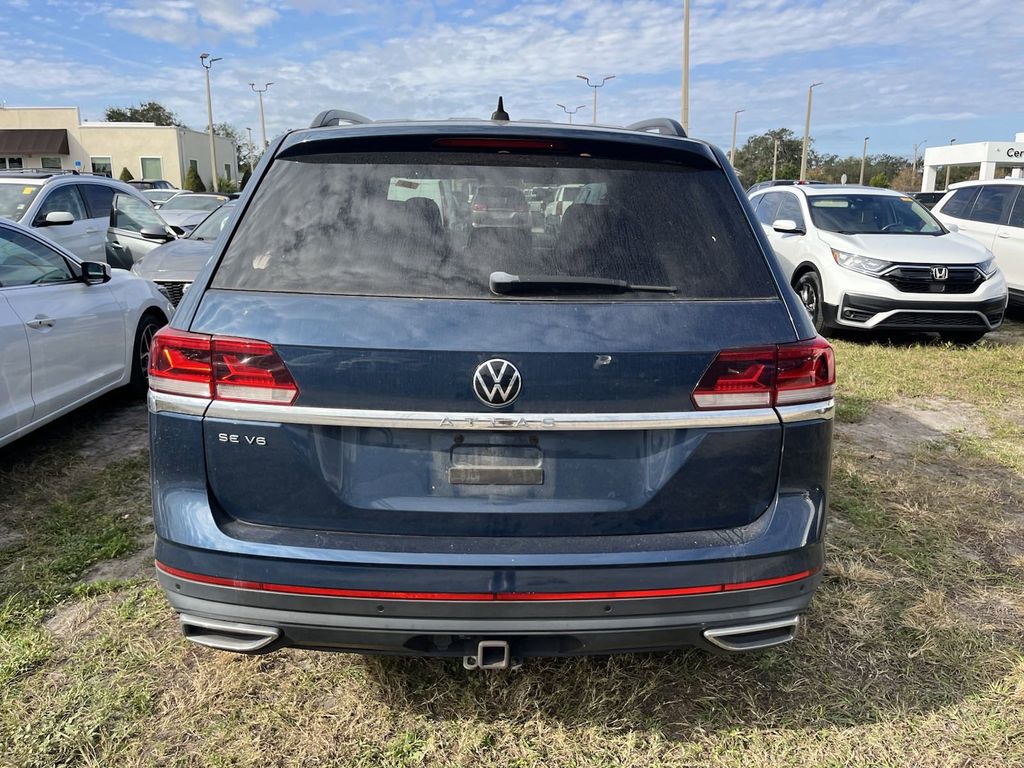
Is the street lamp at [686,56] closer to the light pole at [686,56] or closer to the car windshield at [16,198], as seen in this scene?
the light pole at [686,56]

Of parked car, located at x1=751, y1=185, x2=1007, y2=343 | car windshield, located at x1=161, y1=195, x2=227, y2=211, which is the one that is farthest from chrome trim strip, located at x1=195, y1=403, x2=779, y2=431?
car windshield, located at x1=161, y1=195, x2=227, y2=211

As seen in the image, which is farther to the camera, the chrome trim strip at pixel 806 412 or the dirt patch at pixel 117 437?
the dirt patch at pixel 117 437

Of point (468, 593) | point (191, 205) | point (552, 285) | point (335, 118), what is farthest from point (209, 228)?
point (191, 205)

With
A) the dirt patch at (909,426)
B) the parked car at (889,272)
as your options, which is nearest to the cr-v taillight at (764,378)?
the dirt patch at (909,426)

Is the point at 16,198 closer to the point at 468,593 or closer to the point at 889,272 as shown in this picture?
the point at 468,593

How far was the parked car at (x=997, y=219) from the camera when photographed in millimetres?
9930

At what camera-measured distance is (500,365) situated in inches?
78.5

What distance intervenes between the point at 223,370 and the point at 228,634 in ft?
2.40

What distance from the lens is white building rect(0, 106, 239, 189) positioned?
181ft

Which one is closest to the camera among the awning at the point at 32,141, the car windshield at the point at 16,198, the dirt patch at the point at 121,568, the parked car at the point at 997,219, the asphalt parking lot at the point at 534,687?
the asphalt parking lot at the point at 534,687

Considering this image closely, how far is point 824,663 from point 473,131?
2.24 meters

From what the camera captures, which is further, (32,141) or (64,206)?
(32,141)

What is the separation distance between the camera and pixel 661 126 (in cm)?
279

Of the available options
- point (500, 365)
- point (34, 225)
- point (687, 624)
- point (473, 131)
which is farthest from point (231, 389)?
point (34, 225)
